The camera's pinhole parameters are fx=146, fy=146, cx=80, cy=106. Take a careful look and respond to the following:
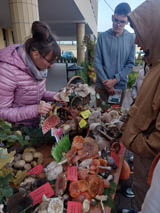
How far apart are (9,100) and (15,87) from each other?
0.41 feet

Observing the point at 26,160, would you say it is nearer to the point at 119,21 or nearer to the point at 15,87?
the point at 15,87

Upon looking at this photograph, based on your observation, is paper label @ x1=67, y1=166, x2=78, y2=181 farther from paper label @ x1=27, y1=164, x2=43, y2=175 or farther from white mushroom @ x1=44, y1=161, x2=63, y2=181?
paper label @ x1=27, y1=164, x2=43, y2=175

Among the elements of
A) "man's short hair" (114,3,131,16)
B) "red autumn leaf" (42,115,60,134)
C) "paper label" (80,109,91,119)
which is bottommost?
"paper label" (80,109,91,119)

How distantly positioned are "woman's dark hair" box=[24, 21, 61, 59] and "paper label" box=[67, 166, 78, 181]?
36.3 inches

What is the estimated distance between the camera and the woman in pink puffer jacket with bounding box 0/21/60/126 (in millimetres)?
1208

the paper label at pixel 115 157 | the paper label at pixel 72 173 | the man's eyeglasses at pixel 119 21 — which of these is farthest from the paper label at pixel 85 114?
the man's eyeglasses at pixel 119 21

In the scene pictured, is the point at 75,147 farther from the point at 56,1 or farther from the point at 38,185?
the point at 56,1

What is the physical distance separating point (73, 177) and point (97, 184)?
0.51ft

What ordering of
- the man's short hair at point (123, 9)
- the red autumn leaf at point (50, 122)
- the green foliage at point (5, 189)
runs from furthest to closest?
1. the man's short hair at point (123, 9)
2. the red autumn leaf at point (50, 122)
3. the green foliage at point (5, 189)

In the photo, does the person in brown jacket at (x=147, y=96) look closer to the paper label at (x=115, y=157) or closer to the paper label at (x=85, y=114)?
the paper label at (x=115, y=157)

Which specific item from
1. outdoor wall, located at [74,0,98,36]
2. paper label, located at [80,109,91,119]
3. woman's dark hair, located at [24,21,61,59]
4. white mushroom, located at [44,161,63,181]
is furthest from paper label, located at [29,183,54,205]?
outdoor wall, located at [74,0,98,36]

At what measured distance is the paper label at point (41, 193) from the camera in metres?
0.83

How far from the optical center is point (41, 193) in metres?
0.85

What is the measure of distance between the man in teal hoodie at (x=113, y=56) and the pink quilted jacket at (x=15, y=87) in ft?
4.11
